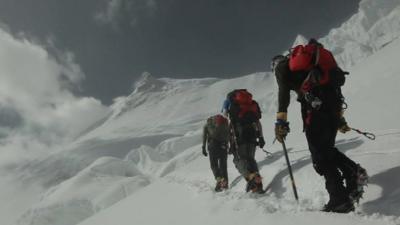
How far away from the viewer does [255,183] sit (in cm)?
751

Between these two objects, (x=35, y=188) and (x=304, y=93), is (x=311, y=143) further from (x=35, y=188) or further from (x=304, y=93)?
(x=35, y=188)

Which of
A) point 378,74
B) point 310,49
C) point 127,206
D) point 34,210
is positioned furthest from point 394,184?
point 34,210

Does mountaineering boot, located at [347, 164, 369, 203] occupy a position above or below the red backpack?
below

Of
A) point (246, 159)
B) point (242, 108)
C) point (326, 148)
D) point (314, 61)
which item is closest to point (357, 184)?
point (326, 148)

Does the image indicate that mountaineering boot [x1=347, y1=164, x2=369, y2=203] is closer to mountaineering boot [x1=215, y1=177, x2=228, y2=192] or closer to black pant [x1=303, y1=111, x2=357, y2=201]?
black pant [x1=303, y1=111, x2=357, y2=201]

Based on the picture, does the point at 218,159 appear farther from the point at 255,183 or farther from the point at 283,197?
the point at 283,197

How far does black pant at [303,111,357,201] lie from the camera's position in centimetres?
510

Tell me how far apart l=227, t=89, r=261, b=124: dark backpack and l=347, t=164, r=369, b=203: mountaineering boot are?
3.54 meters

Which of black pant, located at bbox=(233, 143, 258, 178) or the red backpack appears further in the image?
black pant, located at bbox=(233, 143, 258, 178)

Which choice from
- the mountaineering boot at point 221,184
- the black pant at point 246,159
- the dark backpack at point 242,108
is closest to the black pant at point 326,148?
the black pant at point 246,159

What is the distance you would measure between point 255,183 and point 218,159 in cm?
273

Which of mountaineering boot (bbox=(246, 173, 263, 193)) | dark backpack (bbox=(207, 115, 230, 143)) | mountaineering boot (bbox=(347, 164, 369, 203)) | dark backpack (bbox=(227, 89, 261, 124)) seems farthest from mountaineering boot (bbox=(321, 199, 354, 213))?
dark backpack (bbox=(207, 115, 230, 143))

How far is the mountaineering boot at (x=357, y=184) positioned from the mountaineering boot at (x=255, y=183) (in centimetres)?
254

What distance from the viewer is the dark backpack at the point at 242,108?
838cm
